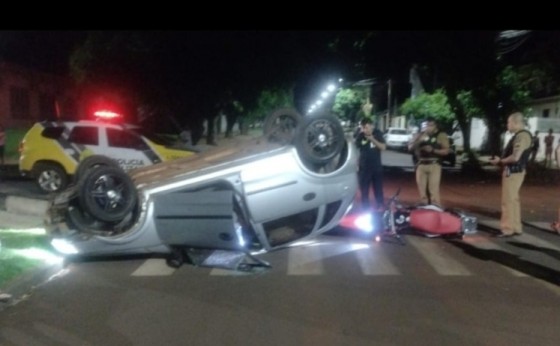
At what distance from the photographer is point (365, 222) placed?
10.6 m

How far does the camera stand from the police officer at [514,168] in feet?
34.9

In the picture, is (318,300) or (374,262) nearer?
(318,300)

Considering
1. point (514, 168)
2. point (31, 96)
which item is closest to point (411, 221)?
point (514, 168)

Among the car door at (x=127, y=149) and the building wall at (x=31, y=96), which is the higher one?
the building wall at (x=31, y=96)

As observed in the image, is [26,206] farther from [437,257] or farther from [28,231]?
[437,257]

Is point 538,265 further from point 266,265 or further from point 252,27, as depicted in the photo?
point 252,27

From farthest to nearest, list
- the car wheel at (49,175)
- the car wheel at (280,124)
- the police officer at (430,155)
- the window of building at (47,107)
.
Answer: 1. the window of building at (47,107)
2. the car wheel at (49,175)
3. the police officer at (430,155)
4. the car wheel at (280,124)

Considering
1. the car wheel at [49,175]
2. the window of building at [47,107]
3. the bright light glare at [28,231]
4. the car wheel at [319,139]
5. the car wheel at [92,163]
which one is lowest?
the bright light glare at [28,231]

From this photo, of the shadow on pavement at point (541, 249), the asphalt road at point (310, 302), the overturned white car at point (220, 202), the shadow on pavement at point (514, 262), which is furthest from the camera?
the shadow on pavement at point (541, 249)

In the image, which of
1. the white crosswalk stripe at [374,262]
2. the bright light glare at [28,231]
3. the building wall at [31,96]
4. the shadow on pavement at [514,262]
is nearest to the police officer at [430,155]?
the shadow on pavement at [514,262]

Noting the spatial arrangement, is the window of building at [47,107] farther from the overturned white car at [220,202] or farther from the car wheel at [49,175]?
the overturned white car at [220,202]

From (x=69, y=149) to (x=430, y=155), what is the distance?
8583mm

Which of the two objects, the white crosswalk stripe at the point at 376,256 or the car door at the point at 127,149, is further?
the car door at the point at 127,149

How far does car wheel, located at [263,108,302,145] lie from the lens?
9289 millimetres
